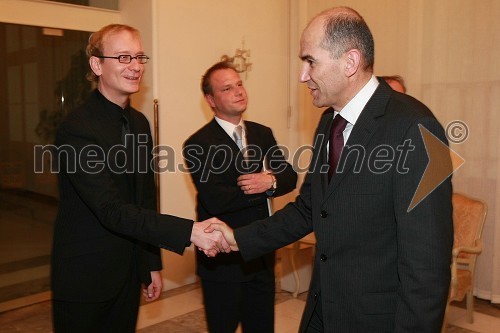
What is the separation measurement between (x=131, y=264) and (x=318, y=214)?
0.96 meters

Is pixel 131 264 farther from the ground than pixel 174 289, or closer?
farther from the ground

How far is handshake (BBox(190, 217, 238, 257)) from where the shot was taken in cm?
235

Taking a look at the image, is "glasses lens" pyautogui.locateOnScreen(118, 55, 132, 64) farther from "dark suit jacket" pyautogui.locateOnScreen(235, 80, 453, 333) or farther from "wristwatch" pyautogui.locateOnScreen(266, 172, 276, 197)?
"wristwatch" pyautogui.locateOnScreen(266, 172, 276, 197)

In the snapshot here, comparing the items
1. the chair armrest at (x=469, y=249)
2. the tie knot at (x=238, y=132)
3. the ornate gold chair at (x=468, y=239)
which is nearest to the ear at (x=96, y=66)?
the tie knot at (x=238, y=132)

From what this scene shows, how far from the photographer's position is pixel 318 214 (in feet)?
5.75

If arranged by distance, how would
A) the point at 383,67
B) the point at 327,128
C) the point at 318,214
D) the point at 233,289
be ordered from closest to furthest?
the point at 318,214, the point at 327,128, the point at 233,289, the point at 383,67

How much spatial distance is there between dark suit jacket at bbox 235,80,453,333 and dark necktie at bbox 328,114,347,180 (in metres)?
0.04

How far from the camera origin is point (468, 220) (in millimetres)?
3961

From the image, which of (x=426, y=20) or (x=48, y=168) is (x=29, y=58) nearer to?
(x=48, y=168)

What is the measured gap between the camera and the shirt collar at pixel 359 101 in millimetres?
1725

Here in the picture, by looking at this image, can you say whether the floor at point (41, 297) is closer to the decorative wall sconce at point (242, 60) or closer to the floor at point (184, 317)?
the floor at point (184, 317)

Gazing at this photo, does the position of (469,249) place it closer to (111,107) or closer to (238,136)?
(238,136)

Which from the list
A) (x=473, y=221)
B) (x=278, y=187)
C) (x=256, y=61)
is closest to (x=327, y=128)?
(x=278, y=187)

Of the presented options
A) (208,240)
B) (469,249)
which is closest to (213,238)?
(208,240)
